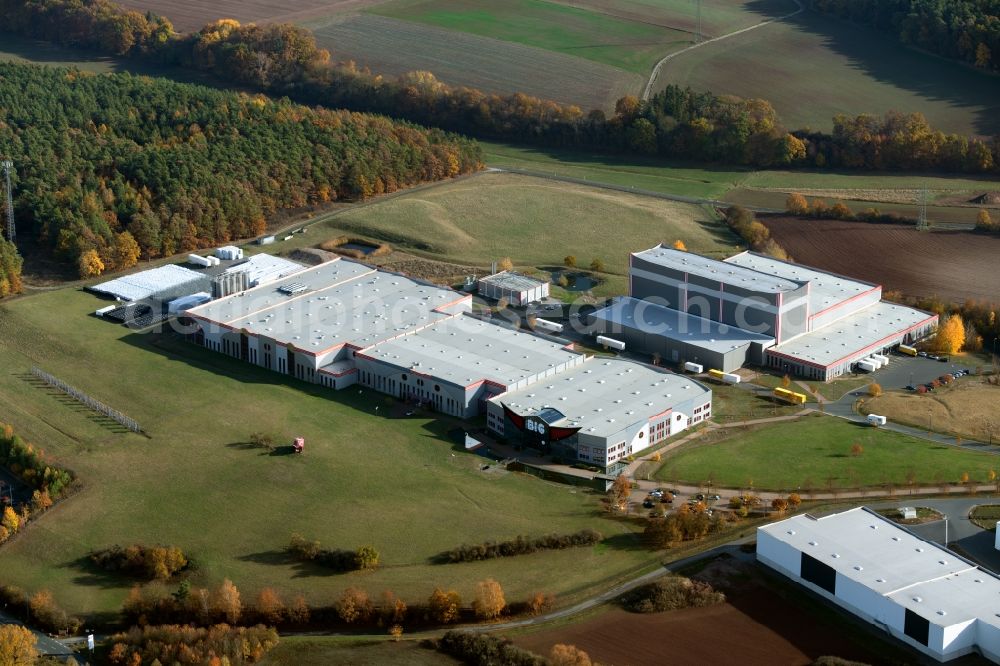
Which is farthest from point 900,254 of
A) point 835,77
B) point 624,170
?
point 835,77

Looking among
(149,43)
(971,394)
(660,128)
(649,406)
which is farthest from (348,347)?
(149,43)

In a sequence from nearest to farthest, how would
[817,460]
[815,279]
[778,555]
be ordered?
1. [778,555]
2. [817,460]
3. [815,279]

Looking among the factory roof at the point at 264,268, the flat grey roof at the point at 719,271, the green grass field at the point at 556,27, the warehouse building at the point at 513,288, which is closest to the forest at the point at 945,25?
the green grass field at the point at 556,27

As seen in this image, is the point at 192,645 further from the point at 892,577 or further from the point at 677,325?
the point at 677,325

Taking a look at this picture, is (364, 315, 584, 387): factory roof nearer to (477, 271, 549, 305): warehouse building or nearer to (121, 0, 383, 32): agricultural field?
(477, 271, 549, 305): warehouse building

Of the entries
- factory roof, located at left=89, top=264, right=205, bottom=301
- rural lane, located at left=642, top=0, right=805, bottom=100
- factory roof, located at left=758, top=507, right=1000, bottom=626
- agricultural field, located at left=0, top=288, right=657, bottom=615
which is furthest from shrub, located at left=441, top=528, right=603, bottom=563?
rural lane, located at left=642, top=0, right=805, bottom=100

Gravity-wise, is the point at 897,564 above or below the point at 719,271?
below
